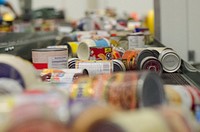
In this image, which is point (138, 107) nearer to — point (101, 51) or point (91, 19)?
point (101, 51)

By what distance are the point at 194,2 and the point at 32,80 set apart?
5.26 ft

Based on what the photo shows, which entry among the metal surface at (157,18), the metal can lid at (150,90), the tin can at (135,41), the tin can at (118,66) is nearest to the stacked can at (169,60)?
the tin can at (118,66)

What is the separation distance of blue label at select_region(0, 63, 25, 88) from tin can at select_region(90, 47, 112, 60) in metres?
0.67

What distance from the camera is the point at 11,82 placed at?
69 cm

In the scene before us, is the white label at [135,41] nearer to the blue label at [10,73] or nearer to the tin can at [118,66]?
the tin can at [118,66]

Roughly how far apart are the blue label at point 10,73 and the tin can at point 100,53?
667 millimetres

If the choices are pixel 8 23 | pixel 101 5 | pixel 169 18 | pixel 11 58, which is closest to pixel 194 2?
pixel 169 18

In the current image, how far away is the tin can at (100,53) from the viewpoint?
4.50ft

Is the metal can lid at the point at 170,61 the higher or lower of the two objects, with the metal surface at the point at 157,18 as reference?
lower

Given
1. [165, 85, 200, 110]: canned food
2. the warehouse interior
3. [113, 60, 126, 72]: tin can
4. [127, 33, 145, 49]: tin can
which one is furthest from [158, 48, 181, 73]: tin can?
[165, 85, 200, 110]: canned food

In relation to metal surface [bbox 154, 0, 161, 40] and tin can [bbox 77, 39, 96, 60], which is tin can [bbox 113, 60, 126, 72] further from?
metal surface [bbox 154, 0, 161, 40]

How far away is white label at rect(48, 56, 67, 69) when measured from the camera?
4.13 feet

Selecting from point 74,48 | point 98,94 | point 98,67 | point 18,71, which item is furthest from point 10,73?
point 74,48

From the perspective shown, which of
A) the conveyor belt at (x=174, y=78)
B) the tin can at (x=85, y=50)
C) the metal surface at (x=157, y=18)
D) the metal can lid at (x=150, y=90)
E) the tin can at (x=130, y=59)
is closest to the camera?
the metal can lid at (x=150, y=90)
